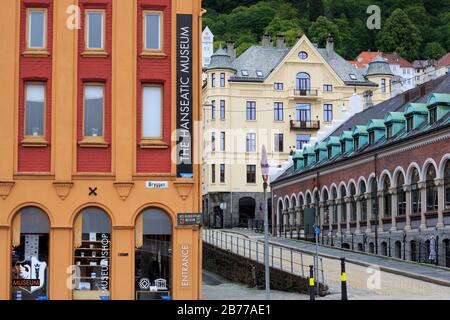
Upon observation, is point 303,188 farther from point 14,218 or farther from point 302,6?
point 302,6

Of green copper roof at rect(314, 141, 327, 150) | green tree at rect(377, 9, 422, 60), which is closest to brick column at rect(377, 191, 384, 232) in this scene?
green copper roof at rect(314, 141, 327, 150)

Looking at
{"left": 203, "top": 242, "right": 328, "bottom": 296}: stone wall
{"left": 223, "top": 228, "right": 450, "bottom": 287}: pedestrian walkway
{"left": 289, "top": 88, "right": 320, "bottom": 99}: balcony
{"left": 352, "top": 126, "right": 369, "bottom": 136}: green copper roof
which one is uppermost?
{"left": 289, "top": 88, "right": 320, "bottom": 99}: balcony

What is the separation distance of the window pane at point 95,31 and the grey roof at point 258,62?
201 ft

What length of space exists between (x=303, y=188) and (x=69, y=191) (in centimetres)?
4021

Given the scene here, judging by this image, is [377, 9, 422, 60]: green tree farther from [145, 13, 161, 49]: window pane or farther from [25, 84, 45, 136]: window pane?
[25, 84, 45, 136]: window pane

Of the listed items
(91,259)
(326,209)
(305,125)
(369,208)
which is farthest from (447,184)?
(305,125)

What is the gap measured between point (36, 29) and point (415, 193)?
24850mm

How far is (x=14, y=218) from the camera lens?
27.4 metres

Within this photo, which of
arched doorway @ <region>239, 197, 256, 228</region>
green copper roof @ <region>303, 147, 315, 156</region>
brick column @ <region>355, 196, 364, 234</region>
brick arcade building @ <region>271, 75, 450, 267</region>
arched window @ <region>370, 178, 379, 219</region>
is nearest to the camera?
brick arcade building @ <region>271, 75, 450, 267</region>

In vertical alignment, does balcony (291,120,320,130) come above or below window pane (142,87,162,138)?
above

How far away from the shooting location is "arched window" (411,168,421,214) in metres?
46.8

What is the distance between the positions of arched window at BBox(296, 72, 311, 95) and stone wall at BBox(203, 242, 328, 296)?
40.9m

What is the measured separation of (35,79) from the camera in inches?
1110
